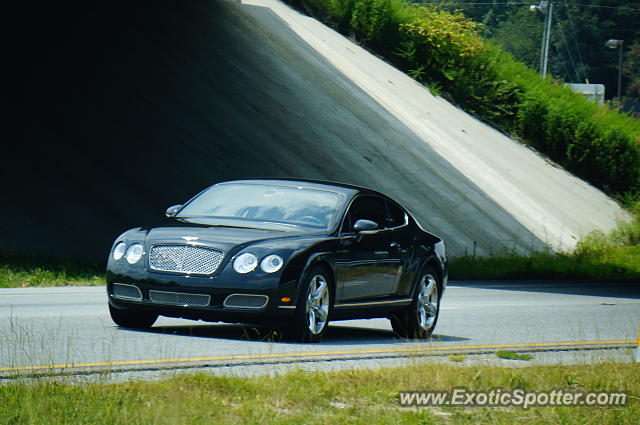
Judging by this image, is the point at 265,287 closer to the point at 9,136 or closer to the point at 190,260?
the point at 190,260

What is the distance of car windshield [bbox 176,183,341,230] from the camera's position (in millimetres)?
11383

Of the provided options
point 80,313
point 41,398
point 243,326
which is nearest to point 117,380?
point 41,398

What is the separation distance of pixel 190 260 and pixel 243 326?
78.0 inches

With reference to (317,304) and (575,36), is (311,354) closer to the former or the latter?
(317,304)

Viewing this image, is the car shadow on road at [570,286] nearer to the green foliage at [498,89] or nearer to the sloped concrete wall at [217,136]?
the sloped concrete wall at [217,136]

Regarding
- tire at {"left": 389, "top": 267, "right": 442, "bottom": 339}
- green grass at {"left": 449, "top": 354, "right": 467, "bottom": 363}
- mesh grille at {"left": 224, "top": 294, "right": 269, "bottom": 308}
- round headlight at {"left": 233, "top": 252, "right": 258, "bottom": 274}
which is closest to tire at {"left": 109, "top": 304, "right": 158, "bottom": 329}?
mesh grille at {"left": 224, "top": 294, "right": 269, "bottom": 308}

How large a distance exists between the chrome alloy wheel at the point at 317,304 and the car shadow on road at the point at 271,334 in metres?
0.21

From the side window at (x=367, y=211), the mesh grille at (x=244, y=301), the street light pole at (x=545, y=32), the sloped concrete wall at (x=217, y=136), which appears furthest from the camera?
the street light pole at (x=545, y=32)

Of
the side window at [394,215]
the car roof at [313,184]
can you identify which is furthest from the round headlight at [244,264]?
the side window at [394,215]

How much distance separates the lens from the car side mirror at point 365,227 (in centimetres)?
1142

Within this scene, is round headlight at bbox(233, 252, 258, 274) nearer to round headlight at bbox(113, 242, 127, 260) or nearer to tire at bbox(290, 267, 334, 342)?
tire at bbox(290, 267, 334, 342)

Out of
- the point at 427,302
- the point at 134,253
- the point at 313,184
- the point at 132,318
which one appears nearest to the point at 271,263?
the point at 134,253

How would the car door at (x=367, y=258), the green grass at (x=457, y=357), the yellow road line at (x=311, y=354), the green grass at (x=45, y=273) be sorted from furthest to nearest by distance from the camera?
the green grass at (x=45, y=273) → the car door at (x=367, y=258) → the green grass at (x=457, y=357) → the yellow road line at (x=311, y=354)

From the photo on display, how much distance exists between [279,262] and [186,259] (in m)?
0.86
